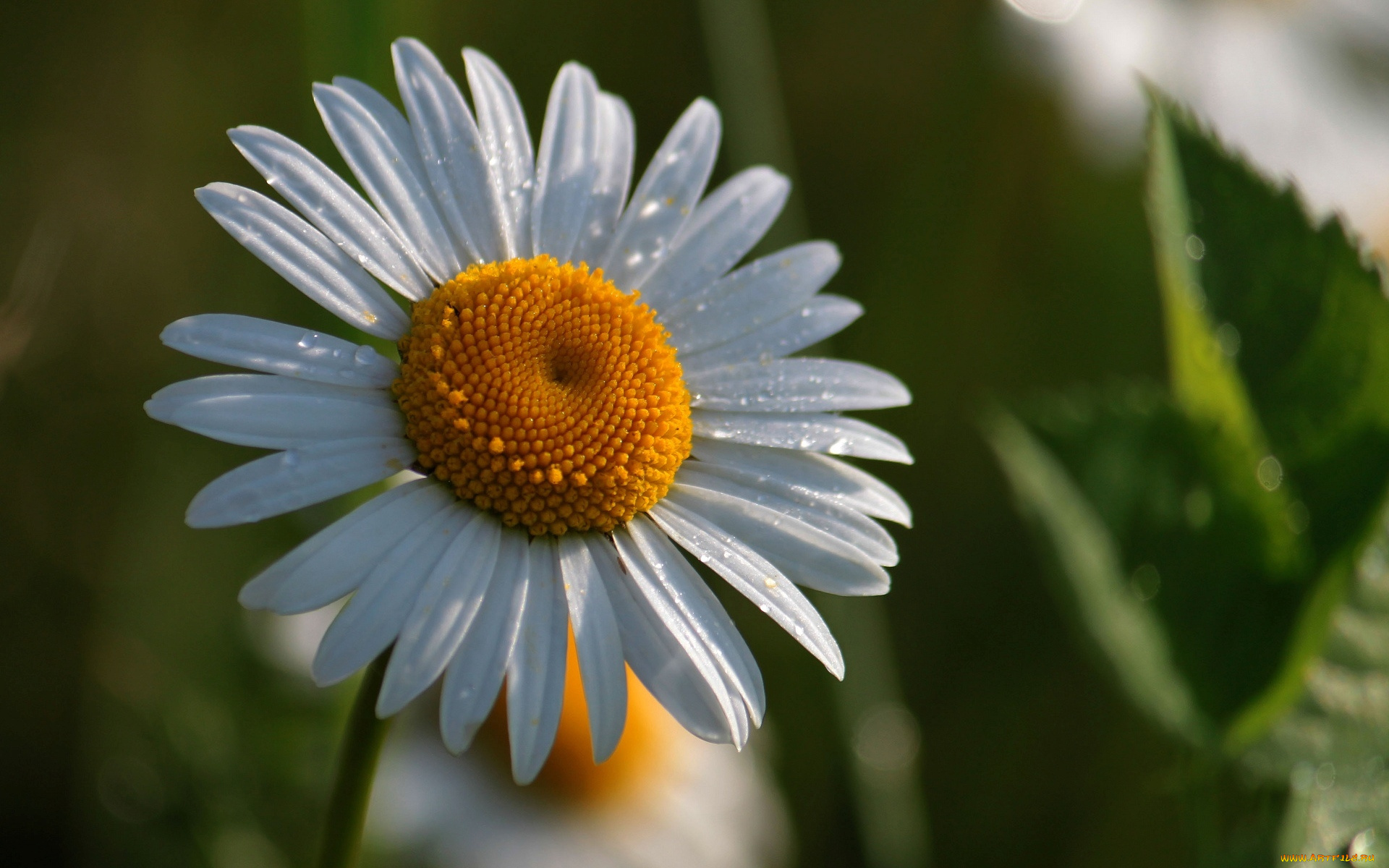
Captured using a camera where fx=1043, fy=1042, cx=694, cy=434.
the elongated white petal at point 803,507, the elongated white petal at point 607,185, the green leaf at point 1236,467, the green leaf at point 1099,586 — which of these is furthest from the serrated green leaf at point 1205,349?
the elongated white petal at point 607,185

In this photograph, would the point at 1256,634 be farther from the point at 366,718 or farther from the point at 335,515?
the point at 335,515

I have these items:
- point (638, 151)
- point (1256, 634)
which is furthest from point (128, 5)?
point (1256, 634)

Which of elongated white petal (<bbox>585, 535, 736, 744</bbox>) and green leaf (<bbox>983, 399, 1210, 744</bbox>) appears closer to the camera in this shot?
elongated white petal (<bbox>585, 535, 736, 744</bbox>)

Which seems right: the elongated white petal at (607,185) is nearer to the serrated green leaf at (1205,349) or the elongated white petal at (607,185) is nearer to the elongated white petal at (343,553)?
the elongated white petal at (343,553)

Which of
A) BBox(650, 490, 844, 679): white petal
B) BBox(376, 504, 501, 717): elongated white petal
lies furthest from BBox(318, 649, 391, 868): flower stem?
BBox(650, 490, 844, 679): white petal

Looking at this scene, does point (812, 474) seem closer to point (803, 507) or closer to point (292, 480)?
point (803, 507)

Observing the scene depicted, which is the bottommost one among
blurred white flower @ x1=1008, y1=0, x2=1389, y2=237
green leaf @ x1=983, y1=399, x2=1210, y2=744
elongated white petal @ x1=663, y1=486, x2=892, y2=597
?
green leaf @ x1=983, y1=399, x2=1210, y2=744

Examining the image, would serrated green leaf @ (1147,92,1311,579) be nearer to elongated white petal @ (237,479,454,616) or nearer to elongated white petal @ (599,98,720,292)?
elongated white petal @ (599,98,720,292)
